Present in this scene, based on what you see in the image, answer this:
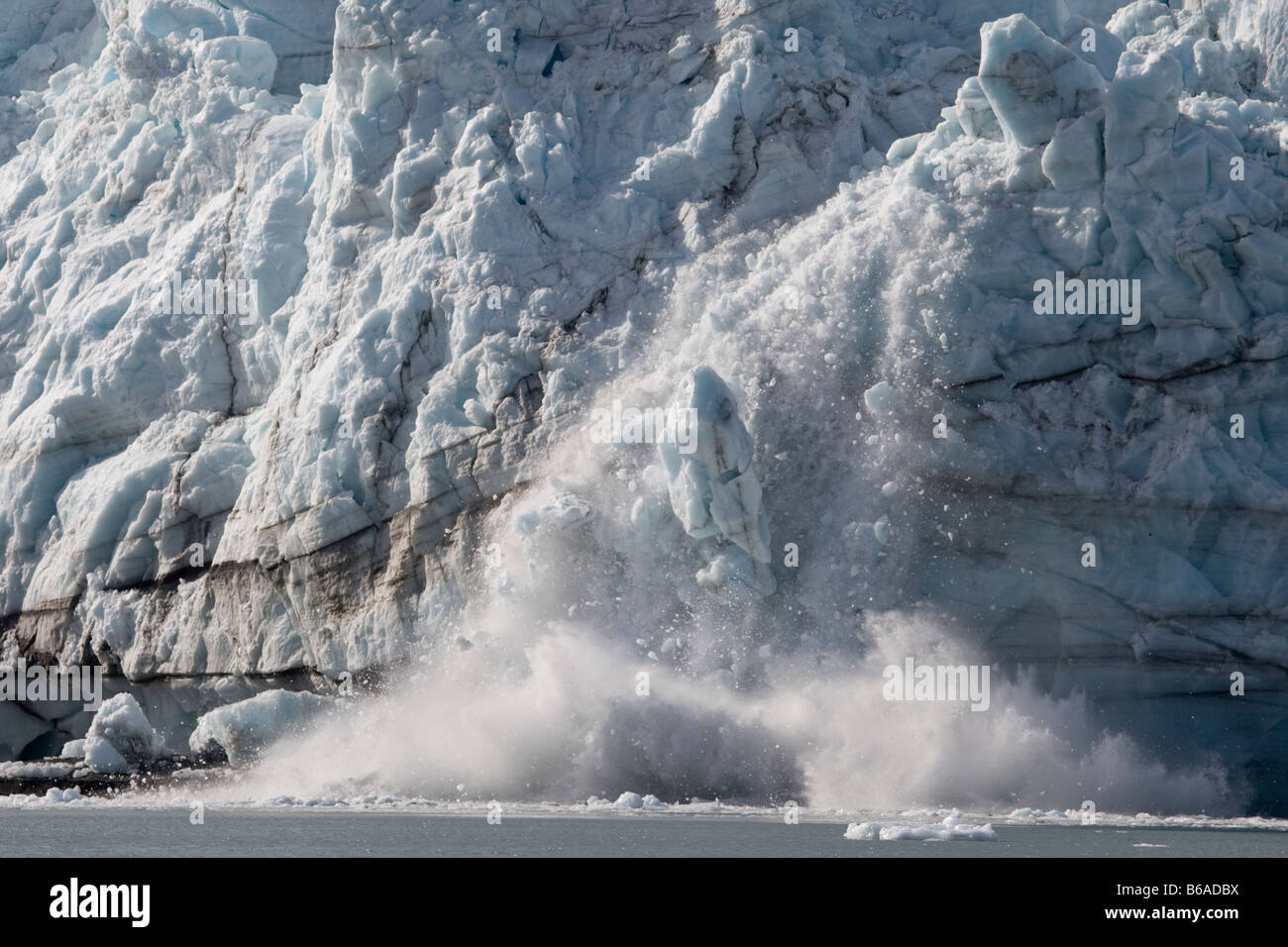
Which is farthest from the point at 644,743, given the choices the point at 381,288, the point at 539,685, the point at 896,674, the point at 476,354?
the point at 381,288

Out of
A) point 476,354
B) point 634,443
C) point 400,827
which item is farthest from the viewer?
point 476,354

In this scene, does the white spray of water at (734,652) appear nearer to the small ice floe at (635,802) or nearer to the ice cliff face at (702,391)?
the ice cliff face at (702,391)

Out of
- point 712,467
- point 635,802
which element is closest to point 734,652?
point 635,802

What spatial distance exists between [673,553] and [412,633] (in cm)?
446

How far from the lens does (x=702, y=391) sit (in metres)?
Result: 24.9

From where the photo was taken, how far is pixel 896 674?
25469 mm

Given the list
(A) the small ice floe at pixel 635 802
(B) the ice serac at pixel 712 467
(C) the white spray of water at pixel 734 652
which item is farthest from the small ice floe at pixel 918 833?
(B) the ice serac at pixel 712 467

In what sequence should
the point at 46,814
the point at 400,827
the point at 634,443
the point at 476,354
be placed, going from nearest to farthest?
the point at 400,827
the point at 46,814
the point at 634,443
the point at 476,354

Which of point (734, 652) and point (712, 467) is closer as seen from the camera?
point (712, 467)

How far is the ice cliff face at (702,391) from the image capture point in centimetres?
2564

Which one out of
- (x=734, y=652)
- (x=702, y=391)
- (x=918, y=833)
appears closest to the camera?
(x=918, y=833)

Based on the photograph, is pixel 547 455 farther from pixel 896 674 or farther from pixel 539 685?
pixel 896 674

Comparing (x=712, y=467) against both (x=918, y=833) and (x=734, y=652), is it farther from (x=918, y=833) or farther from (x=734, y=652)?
(x=918, y=833)

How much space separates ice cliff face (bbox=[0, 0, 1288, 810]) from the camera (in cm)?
2564
